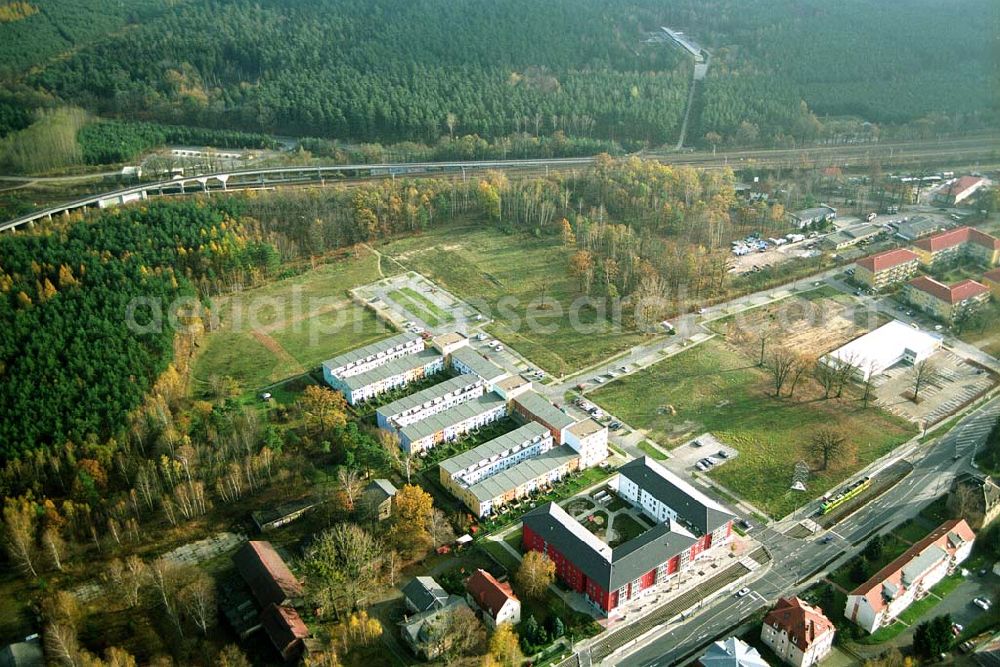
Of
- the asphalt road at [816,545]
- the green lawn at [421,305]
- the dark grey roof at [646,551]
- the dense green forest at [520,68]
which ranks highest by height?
the dense green forest at [520,68]

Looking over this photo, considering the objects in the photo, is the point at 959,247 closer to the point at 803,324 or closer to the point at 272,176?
the point at 803,324

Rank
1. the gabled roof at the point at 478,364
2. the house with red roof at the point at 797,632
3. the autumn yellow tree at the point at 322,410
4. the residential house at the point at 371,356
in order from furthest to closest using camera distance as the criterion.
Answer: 1. the residential house at the point at 371,356
2. the gabled roof at the point at 478,364
3. the autumn yellow tree at the point at 322,410
4. the house with red roof at the point at 797,632

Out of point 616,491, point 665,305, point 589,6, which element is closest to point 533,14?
point 589,6

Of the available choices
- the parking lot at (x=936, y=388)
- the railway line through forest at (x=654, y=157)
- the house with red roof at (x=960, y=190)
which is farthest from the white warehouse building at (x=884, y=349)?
the railway line through forest at (x=654, y=157)

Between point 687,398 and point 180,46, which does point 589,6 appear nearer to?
point 180,46

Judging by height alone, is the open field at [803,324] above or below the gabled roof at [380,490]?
below

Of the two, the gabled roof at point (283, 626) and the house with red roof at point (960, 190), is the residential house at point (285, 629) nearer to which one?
the gabled roof at point (283, 626)

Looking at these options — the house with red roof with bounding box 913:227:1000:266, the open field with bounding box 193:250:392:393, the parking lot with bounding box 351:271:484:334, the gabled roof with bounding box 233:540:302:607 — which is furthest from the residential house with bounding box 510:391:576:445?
the house with red roof with bounding box 913:227:1000:266

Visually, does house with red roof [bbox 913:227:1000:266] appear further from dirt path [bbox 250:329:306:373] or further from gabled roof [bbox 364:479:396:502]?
dirt path [bbox 250:329:306:373]
